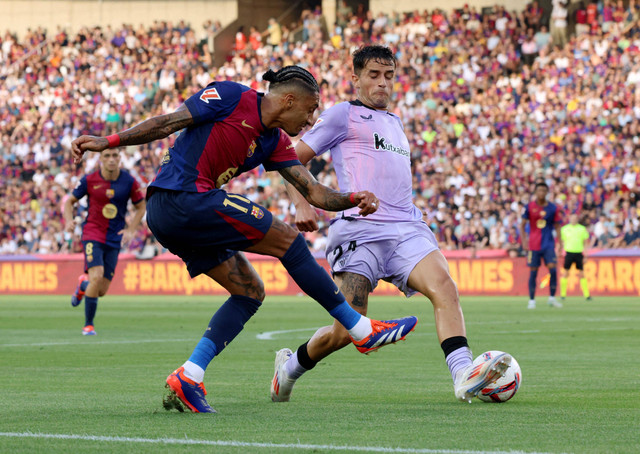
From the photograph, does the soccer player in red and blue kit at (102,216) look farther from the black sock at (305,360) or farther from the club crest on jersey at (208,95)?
the club crest on jersey at (208,95)

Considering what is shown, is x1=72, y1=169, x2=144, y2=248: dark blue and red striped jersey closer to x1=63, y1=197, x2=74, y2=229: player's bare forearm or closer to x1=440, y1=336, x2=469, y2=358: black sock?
x1=63, y1=197, x2=74, y2=229: player's bare forearm

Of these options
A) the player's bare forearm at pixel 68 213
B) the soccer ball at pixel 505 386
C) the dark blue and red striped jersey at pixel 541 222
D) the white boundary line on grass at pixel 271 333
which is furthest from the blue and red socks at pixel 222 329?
the dark blue and red striped jersey at pixel 541 222

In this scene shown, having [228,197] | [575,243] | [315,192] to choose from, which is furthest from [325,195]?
[575,243]

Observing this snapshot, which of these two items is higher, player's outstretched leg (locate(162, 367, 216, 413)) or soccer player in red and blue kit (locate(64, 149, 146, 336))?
soccer player in red and blue kit (locate(64, 149, 146, 336))

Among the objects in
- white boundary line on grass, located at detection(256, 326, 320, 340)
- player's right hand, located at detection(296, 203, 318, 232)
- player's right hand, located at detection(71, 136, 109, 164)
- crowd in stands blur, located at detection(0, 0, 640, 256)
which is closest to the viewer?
player's right hand, located at detection(71, 136, 109, 164)

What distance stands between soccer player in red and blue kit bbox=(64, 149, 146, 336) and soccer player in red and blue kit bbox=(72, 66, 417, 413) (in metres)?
8.97

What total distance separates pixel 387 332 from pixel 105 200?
971cm

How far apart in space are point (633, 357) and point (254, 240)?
5.80 m

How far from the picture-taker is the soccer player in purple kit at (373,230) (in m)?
7.30

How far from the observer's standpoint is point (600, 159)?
28.7 metres

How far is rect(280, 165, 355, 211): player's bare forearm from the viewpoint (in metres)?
6.59

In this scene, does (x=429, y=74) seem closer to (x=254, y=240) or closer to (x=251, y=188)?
(x=251, y=188)

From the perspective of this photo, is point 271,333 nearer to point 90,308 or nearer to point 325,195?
point 90,308

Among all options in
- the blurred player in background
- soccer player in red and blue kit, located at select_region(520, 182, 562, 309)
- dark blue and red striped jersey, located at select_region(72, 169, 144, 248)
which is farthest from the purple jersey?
the blurred player in background
